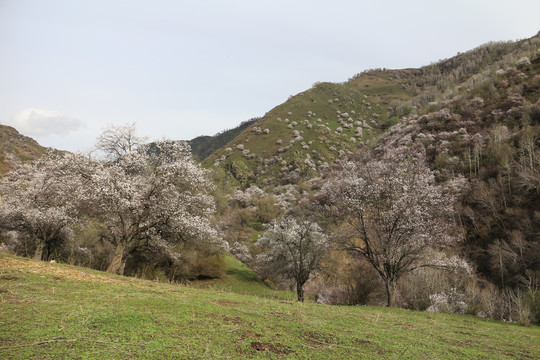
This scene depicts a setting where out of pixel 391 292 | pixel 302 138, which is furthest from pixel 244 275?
pixel 302 138

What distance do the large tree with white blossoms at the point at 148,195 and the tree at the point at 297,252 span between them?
11598 mm

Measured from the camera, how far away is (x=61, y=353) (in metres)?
3.82

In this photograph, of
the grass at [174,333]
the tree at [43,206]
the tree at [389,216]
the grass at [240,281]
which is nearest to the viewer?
the grass at [174,333]

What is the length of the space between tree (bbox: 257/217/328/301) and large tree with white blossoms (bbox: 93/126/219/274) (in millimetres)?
11598

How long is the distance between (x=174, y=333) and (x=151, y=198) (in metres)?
15.6

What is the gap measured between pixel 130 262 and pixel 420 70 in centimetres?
21840

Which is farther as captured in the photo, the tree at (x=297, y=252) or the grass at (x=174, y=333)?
the tree at (x=297, y=252)

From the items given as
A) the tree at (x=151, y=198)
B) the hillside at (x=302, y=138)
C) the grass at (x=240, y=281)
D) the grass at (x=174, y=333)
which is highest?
the hillside at (x=302, y=138)

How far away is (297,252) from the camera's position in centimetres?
3347

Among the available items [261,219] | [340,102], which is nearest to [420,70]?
[340,102]

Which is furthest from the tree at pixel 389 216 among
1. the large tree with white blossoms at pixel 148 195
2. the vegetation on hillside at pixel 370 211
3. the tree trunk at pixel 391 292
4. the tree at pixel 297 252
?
the large tree with white blossoms at pixel 148 195

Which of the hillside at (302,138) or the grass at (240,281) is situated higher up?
the hillside at (302,138)

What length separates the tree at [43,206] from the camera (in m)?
21.8

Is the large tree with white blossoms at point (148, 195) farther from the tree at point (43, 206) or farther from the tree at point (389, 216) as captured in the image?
the tree at point (389, 216)
